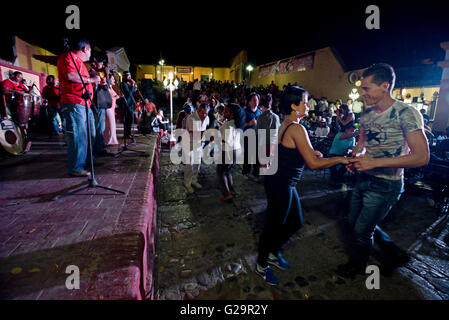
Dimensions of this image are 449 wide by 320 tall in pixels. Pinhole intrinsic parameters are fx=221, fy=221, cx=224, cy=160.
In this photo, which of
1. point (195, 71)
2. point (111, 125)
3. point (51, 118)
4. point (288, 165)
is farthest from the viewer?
point (195, 71)

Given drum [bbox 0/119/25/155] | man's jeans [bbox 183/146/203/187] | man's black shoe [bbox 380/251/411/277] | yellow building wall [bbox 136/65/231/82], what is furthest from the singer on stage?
yellow building wall [bbox 136/65/231/82]

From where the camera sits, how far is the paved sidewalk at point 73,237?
5.38 feet

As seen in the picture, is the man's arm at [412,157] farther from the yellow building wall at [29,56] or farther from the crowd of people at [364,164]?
the yellow building wall at [29,56]

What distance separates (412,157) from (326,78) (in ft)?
62.1

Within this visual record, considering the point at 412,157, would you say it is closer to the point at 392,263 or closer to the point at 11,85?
the point at 392,263

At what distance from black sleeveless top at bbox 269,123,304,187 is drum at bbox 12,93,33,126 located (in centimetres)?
738

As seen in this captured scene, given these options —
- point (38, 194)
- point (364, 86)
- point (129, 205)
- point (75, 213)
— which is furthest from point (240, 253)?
point (38, 194)

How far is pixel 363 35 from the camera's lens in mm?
13164

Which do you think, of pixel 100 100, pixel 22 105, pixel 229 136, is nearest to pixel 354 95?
pixel 229 136

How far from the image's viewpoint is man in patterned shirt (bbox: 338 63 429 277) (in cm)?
211

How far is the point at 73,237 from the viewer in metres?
2.21

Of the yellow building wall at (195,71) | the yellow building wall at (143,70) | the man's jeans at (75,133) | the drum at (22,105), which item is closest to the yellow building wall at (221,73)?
the yellow building wall at (195,71)

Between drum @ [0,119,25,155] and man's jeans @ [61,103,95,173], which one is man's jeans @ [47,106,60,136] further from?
man's jeans @ [61,103,95,173]

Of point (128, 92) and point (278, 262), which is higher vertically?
point (128, 92)
